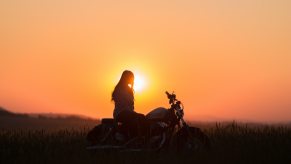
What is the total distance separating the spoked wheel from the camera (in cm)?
1441

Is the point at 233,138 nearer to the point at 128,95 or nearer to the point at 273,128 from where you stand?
the point at 273,128

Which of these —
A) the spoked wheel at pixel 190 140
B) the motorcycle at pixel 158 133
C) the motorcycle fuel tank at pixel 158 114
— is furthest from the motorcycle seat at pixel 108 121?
the spoked wheel at pixel 190 140

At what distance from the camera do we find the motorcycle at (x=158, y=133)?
47.2 feet

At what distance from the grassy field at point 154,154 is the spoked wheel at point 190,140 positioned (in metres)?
0.29

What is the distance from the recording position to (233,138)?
17.4 metres

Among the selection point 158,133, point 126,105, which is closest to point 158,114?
point 158,133

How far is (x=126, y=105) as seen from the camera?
14.3m

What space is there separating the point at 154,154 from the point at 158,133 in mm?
738

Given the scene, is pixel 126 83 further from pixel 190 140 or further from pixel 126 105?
pixel 190 140

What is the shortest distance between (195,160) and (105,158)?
215cm

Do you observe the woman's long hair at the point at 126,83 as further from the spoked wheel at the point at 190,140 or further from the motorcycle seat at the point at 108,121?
the spoked wheel at the point at 190,140

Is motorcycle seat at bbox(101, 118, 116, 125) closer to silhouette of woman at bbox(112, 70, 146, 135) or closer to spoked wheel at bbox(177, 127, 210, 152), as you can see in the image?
silhouette of woman at bbox(112, 70, 146, 135)

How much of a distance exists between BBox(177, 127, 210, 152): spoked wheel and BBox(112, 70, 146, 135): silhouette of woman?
1.00m

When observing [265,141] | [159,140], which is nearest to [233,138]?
[265,141]
